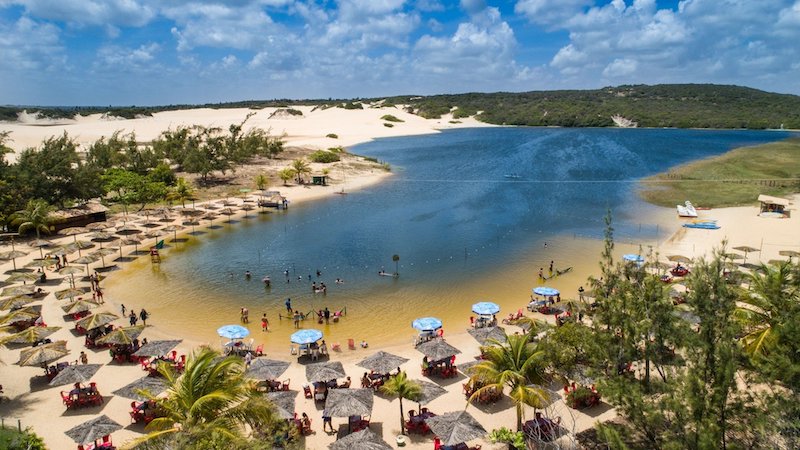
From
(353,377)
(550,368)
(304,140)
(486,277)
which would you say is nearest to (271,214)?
(486,277)

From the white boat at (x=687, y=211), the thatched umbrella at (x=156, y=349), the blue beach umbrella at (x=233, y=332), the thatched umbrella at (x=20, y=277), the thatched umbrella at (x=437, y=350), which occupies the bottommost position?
the blue beach umbrella at (x=233, y=332)

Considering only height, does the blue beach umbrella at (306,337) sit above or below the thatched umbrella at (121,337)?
below

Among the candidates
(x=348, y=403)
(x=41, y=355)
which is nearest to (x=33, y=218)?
(x=41, y=355)

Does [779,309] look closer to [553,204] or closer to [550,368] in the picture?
[550,368]

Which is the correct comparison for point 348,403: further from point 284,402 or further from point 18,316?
point 18,316

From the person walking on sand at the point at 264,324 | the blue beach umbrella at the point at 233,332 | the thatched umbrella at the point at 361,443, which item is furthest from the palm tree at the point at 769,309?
the person walking on sand at the point at 264,324

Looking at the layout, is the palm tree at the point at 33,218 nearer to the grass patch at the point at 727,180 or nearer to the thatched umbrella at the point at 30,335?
the thatched umbrella at the point at 30,335
